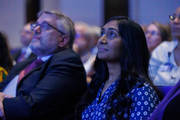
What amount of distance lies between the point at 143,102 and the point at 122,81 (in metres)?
0.19

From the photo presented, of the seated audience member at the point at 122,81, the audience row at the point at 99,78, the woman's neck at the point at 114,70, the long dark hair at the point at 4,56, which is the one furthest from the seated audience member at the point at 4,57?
the woman's neck at the point at 114,70

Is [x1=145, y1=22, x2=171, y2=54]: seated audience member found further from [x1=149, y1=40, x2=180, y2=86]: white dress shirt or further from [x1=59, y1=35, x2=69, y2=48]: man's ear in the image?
[x1=59, y1=35, x2=69, y2=48]: man's ear

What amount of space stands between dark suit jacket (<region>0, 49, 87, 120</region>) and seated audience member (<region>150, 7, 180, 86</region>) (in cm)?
71

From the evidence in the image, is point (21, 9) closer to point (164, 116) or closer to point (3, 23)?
point (3, 23)

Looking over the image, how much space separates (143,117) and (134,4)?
143 inches

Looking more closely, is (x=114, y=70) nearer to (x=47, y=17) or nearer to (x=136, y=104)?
(x=136, y=104)

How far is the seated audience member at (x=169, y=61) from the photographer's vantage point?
6.94 feet

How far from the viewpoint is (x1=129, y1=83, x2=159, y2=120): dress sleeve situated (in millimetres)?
1230

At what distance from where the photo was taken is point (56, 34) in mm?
2082

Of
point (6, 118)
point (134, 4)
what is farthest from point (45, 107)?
point (134, 4)

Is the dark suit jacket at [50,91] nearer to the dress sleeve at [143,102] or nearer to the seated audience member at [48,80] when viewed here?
the seated audience member at [48,80]

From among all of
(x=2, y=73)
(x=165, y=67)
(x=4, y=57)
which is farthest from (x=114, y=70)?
(x=4, y=57)

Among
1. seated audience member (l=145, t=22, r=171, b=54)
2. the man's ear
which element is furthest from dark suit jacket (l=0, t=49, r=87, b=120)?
seated audience member (l=145, t=22, r=171, b=54)

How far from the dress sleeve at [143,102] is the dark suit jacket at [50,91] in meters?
0.58
